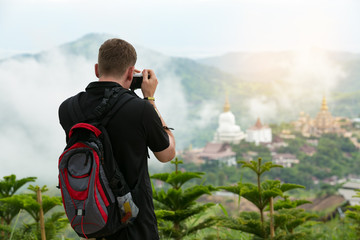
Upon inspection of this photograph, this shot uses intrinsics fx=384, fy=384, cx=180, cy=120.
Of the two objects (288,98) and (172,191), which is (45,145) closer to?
(288,98)

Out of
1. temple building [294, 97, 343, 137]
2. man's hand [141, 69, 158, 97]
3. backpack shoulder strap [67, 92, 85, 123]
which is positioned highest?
man's hand [141, 69, 158, 97]

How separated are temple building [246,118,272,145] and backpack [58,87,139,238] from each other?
1837 inches

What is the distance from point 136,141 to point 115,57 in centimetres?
22

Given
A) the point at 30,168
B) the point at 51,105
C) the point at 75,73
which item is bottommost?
the point at 30,168

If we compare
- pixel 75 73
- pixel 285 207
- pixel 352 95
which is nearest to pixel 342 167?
pixel 352 95

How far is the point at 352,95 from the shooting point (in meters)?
69.1

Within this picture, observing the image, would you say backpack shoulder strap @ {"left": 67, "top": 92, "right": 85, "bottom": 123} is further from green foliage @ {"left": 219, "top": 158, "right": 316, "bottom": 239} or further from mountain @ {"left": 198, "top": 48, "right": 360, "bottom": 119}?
mountain @ {"left": 198, "top": 48, "right": 360, "bottom": 119}

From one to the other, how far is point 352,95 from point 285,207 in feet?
242

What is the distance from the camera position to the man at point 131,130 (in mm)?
958

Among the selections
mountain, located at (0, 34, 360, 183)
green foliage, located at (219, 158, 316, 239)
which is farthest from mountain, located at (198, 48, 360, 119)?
green foliage, located at (219, 158, 316, 239)

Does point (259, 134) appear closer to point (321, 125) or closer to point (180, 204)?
point (321, 125)

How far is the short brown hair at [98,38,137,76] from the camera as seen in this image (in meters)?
0.97

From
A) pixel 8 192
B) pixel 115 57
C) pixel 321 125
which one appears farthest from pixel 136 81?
pixel 321 125

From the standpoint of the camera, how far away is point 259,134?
47844mm
